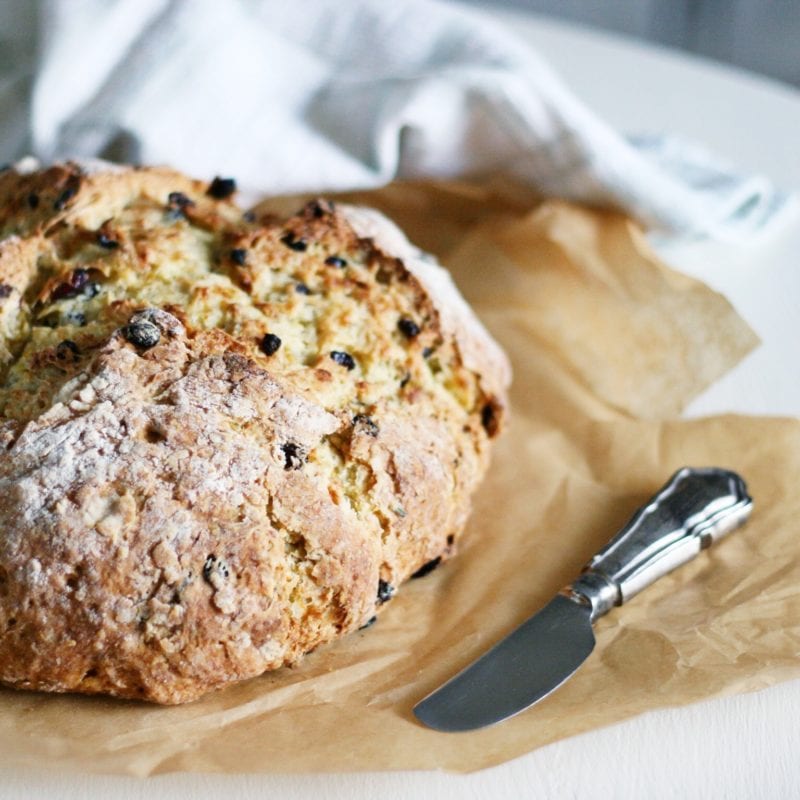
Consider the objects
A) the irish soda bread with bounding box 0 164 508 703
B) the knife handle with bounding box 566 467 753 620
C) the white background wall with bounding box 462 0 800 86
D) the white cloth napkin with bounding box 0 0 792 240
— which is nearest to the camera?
the irish soda bread with bounding box 0 164 508 703

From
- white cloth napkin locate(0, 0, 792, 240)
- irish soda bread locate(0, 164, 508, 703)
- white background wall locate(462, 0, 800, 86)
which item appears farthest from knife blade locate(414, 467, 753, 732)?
white background wall locate(462, 0, 800, 86)

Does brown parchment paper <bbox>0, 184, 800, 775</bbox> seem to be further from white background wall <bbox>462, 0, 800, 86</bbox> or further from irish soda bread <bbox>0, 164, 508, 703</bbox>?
white background wall <bbox>462, 0, 800, 86</bbox>

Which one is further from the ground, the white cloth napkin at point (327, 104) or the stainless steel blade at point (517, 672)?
the white cloth napkin at point (327, 104)

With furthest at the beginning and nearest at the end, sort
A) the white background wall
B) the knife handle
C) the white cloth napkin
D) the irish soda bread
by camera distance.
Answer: the white background wall
the white cloth napkin
the knife handle
the irish soda bread

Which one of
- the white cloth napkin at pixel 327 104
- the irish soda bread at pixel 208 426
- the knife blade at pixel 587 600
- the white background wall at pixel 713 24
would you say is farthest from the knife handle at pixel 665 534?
the white background wall at pixel 713 24

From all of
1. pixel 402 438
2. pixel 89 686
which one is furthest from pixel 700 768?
pixel 89 686

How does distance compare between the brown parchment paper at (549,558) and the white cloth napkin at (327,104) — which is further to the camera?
the white cloth napkin at (327,104)

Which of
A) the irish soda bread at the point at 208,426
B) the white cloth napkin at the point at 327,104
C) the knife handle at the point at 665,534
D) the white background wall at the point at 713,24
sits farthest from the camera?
the white background wall at the point at 713,24

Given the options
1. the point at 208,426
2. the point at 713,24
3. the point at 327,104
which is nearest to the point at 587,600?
the point at 208,426

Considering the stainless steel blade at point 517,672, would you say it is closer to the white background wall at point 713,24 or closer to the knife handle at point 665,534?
the knife handle at point 665,534
